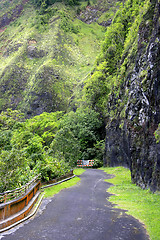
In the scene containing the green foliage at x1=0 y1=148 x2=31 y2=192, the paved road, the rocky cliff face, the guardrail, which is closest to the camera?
the paved road

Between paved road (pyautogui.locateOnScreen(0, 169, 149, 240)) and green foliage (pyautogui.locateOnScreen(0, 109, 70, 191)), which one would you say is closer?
paved road (pyautogui.locateOnScreen(0, 169, 149, 240))

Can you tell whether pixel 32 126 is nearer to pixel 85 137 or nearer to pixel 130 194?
pixel 85 137

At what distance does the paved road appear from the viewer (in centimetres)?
682

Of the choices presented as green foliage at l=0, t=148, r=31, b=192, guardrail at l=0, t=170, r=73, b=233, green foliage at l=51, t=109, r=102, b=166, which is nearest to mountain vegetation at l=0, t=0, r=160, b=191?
green foliage at l=0, t=148, r=31, b=192

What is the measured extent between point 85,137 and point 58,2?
78.6 metres

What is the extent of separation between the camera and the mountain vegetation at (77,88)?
45.2ft

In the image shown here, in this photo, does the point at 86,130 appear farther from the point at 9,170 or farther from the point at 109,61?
the point at 9,170

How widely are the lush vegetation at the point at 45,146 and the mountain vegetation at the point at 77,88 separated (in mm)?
82

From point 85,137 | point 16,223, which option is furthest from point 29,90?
point 16,223

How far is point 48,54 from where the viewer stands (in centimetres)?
7100

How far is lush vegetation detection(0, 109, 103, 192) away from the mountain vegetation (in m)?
0.08

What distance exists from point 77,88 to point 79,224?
5453cm

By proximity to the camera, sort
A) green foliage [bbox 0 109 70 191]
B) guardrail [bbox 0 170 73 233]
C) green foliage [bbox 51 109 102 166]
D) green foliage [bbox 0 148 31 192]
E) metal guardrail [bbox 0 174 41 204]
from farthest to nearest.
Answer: green foliage [bbox 51 109 102 166]
green foliage [bbox 0 109 70 191]
green foliage [bbox 0 148 31 192]
metal guardrail [bbox 0 174 41 204]
guardrail [bbox 0 170 73 233]

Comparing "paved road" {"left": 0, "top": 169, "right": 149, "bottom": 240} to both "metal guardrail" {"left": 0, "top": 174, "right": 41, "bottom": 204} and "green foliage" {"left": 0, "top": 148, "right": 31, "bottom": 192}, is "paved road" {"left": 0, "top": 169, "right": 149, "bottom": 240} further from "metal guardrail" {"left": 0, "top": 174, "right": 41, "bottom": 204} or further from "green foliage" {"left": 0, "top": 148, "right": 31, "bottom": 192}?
"green foliage" {"left": 0, "top": 148, "right": 31, "bottom": 192}
